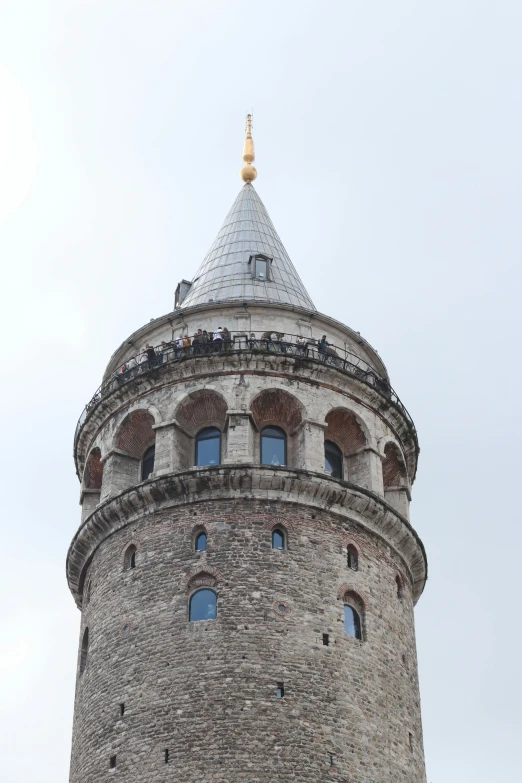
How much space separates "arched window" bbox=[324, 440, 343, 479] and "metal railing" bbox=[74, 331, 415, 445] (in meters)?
2.25

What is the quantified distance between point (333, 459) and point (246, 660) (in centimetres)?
805

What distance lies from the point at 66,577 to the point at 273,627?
896 cm

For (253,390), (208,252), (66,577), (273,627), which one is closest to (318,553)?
(273,627)

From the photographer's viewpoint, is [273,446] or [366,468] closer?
[273,446]

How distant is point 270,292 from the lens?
40.8 metres

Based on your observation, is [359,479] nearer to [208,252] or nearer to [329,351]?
[329,351]

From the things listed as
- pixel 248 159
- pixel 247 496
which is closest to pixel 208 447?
pixel 247 496

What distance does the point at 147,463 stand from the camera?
3719cm

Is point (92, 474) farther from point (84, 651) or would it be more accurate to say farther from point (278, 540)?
point (278, 540)

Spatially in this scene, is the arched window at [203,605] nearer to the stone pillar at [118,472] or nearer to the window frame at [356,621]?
the window frame at [356,621]

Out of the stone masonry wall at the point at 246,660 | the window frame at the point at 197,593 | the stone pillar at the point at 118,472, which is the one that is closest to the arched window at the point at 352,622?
the stone masonry wall at the point at 246,660

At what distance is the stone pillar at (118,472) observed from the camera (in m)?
36.4

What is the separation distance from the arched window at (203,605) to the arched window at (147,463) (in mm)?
5236

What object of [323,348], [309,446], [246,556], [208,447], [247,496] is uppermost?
[323,348]
